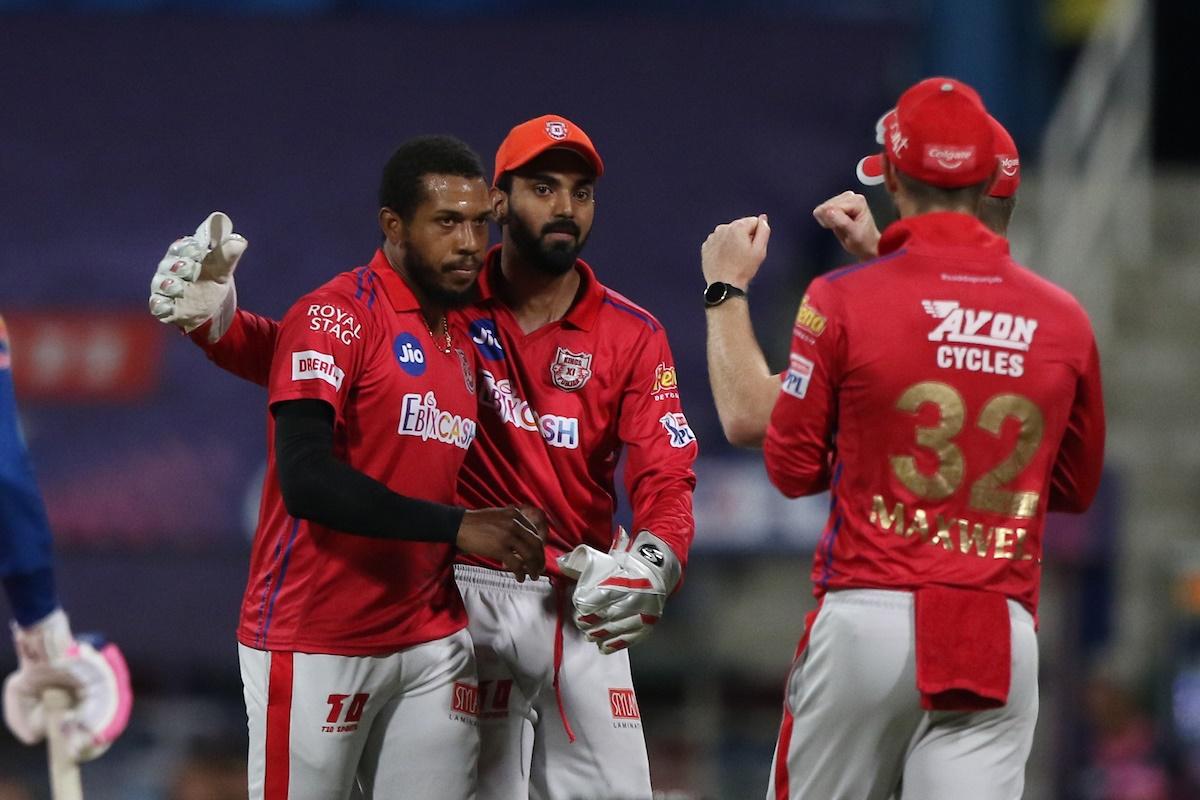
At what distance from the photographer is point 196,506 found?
9.27 m

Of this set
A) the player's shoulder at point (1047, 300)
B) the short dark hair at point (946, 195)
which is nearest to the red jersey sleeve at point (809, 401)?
the short dark hair at point (946, 195)

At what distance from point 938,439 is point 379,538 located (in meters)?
1.32

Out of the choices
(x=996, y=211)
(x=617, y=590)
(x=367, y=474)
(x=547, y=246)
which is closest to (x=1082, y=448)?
(x=996, y=211)

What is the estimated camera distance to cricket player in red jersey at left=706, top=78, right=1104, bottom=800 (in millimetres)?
4160

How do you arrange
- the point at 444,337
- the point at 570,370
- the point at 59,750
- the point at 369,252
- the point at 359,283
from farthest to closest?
the point at 369,252 → the point at 59,750 → the point at 570,370 → the point at 444,337 → the point at 359,283

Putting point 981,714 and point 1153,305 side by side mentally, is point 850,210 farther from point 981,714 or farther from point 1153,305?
point 1153,305

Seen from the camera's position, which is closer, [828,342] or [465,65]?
[828,342]

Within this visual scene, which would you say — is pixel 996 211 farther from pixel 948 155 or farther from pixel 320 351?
pixel 320 351

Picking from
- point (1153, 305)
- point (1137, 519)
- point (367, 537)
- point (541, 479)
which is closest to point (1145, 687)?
point (1137, 519)

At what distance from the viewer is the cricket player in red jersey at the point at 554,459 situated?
205 inches

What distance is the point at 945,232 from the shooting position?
427 centimetres

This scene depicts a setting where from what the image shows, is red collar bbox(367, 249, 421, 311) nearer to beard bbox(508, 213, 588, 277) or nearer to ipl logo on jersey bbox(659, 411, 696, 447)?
beard bbox(508, 213, 588, 277)

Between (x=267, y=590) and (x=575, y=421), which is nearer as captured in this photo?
(x=267, y=590)

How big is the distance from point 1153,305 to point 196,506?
224 inches
